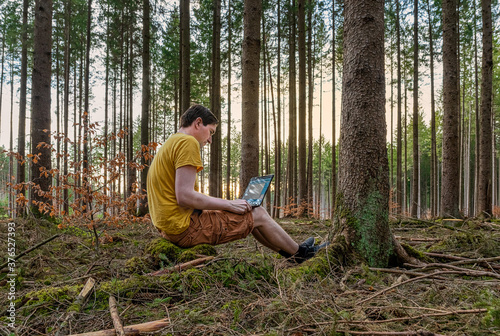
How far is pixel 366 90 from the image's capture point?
266 cm

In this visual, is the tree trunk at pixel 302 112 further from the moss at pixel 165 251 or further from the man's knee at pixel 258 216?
the moss at pixel 165 251

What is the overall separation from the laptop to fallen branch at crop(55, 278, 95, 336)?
147 cm

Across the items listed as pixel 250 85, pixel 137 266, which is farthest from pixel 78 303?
pixel 250 85

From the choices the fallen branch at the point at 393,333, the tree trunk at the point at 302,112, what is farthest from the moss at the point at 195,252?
the tree trunk at the point at 302,112

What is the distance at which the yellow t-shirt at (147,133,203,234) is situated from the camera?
94.8 inches

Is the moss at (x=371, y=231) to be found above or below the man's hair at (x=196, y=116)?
below

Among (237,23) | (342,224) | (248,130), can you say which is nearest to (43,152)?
(248,130)

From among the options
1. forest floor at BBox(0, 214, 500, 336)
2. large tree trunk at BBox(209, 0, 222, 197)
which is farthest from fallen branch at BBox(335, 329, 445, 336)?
large tree trunk at BBox(209, 0, 222, 197)

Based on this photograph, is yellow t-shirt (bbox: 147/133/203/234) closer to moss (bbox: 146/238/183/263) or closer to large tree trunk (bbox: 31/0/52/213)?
moss (bbox: 146/238/183/263)

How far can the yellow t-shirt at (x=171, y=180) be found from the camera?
241cm

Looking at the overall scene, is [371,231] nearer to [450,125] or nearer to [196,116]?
[196,116]

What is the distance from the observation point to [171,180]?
100.0 inches

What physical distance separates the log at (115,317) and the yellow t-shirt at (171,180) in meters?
0.80

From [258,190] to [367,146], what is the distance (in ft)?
3.84
